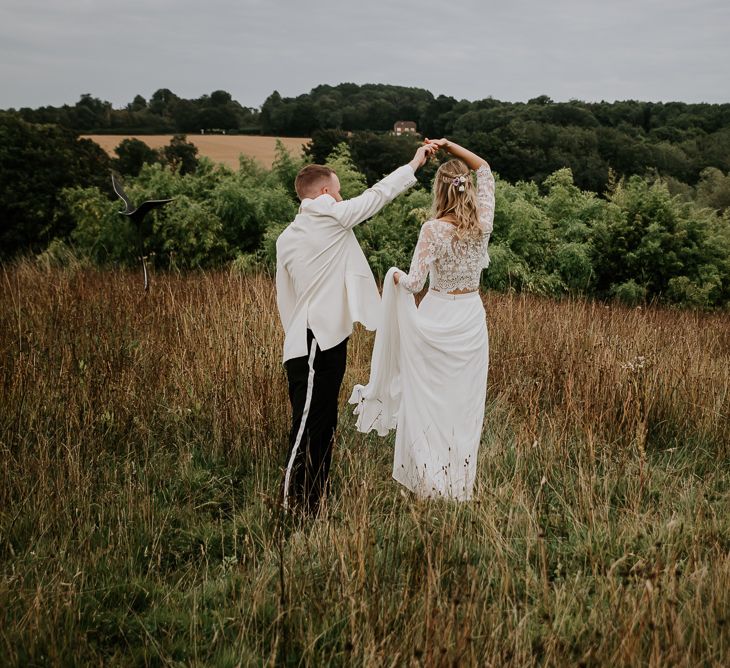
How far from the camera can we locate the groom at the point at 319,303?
3592mm

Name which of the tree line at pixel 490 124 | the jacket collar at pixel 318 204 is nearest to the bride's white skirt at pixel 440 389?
the jacket collar at pixel 318 204

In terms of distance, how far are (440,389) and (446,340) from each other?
1.10 feet

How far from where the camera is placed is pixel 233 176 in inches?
551

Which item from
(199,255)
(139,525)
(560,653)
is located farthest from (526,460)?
(199,255)

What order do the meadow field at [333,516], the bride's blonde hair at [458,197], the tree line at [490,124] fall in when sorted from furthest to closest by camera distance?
the tree line at [490,124]
the bride's blonde hair at [458,197]
the meadow field at [333,516]

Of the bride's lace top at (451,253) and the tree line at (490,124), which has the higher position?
the tree line at (490,124)

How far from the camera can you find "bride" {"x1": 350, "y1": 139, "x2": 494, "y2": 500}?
3959 millimetres

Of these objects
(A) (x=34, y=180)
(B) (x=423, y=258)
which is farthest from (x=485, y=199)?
(A) (x=34, y=180)

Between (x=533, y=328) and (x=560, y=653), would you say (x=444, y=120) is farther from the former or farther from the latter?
(x=560, y=653)

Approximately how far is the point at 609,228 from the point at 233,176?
8368 millimetres

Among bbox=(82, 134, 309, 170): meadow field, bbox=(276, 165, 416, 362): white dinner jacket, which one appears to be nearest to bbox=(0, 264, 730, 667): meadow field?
bbox=(276, 165, 416, 362): white dinner jacket

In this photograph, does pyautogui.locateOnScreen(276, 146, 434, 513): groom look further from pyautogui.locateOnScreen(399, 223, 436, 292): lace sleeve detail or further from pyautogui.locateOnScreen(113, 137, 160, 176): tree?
pyautogui.locateOnScreen(113, 137, 160, 176): tree

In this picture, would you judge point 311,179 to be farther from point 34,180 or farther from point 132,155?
point 132,155

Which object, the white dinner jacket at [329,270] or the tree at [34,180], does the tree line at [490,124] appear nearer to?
the tree at [34,180]
